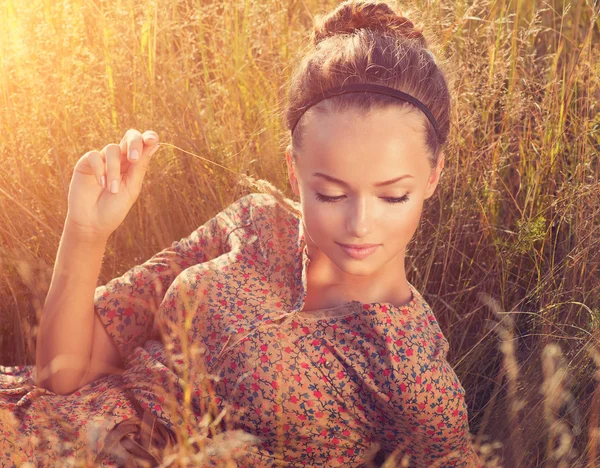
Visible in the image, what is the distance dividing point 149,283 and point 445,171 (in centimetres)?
110

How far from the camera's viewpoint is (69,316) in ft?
6.78

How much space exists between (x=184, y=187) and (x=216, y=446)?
50.2 inches

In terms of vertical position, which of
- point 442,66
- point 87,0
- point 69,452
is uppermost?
point 87,0

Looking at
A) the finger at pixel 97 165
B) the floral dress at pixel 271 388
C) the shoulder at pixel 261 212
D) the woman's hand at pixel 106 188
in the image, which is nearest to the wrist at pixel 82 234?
the woman's hand at pixel 106 188

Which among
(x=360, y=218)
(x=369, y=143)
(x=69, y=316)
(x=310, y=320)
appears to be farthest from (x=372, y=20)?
(x=69, y=316)

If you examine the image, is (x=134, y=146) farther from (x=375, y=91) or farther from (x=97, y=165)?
(x=375, y=91)

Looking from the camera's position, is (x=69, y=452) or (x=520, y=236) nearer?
(x=69, y=452)

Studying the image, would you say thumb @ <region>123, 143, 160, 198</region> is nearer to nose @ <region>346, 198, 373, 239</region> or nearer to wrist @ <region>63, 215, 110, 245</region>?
wrist @ <region>63, 215, 110, 245</region>

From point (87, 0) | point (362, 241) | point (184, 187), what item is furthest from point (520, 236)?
point (87, 0)

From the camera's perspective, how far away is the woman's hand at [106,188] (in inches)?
76.9

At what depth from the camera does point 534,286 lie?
2.54 metres

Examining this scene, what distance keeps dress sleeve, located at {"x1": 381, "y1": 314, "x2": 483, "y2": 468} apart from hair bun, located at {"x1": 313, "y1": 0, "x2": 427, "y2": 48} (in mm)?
772

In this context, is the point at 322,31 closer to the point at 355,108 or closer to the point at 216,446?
the point at 355,108

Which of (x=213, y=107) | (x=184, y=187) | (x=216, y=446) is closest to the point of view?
(x=216, y=446)
